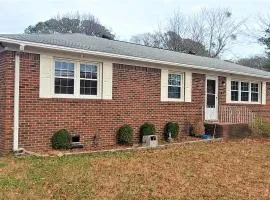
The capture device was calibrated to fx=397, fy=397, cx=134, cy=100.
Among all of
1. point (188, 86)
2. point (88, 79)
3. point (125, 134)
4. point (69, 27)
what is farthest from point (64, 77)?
point (69, 27)

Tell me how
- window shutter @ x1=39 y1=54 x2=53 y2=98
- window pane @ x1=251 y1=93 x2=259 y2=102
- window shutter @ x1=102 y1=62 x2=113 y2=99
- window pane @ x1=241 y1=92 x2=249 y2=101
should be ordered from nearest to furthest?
window shutter @ x1=39 y1=54 x2=53 y2=98, window shutter @ x1=102 y1=62 x2=113 y2=99, window pane @ x1=241 y1=92 x2=249 y2=101, window pane @ x1=251 y1=93 x2=259 y2=102

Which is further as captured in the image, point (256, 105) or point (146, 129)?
point (256, 105)

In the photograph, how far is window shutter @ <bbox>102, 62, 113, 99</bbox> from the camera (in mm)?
13117

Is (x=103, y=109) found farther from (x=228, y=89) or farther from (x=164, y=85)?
(x=228, y=89)

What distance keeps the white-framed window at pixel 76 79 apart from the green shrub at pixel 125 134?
4.89ft

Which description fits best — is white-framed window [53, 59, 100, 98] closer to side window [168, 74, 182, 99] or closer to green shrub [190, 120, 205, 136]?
side window [168, 74, 182, 99]

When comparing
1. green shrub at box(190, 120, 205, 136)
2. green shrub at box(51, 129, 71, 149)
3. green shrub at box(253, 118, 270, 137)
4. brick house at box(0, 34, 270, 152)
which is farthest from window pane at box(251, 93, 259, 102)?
green shrub at box(51, 129, 71, 149)

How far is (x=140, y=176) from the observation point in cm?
840

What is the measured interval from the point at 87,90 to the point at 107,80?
0.79 meters

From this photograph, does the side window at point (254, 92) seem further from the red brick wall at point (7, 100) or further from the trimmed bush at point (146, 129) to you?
the red brick wall at point (7, 100)

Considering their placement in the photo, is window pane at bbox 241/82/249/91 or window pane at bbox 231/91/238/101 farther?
window pane at bbox 241/82/249/91

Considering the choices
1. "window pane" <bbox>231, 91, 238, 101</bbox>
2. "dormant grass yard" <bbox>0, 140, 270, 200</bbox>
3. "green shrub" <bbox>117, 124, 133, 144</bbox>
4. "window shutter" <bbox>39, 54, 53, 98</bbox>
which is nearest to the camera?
"dormant grass yard" <bbox>0, 140, 270, 200</bbox>

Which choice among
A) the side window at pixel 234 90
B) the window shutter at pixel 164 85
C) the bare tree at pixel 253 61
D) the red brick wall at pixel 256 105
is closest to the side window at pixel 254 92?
the red brick wall at pixel 256 105

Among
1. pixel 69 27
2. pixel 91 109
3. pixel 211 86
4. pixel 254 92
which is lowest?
pixel 91 109
